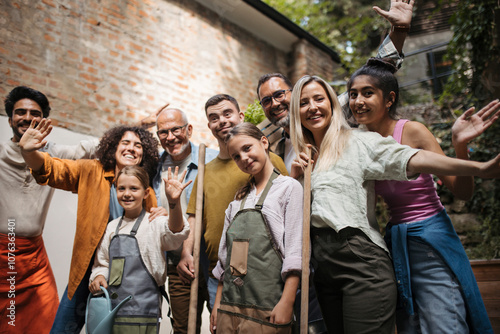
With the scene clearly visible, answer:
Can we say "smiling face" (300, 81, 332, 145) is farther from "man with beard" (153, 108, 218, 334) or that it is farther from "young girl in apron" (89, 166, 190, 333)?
"man with beard" (153, 108, 218, 334)

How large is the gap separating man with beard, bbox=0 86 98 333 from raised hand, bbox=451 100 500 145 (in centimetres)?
288

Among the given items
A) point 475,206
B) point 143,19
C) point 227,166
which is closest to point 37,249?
point 227,166

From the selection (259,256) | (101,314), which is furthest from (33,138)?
(259,256)

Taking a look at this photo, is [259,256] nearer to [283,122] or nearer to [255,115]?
[283,122]

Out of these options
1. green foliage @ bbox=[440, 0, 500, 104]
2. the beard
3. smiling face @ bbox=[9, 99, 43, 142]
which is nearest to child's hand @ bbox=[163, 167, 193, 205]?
the beard

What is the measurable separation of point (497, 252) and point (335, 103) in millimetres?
3766

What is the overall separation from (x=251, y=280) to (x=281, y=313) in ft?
0.72

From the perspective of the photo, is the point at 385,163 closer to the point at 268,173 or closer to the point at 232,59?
the point at 268,173

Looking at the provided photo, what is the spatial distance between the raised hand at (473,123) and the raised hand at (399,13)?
980 millimetres

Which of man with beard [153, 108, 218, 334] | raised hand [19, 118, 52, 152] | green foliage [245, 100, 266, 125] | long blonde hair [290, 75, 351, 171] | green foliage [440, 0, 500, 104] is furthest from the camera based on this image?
green foliage [440, 0, 500, 104]

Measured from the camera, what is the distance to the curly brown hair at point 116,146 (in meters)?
2.95

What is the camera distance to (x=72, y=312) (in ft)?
8.58

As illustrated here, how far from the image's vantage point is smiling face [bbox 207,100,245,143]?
2.87 meters

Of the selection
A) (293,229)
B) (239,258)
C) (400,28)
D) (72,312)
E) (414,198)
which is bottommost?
(72,312)
